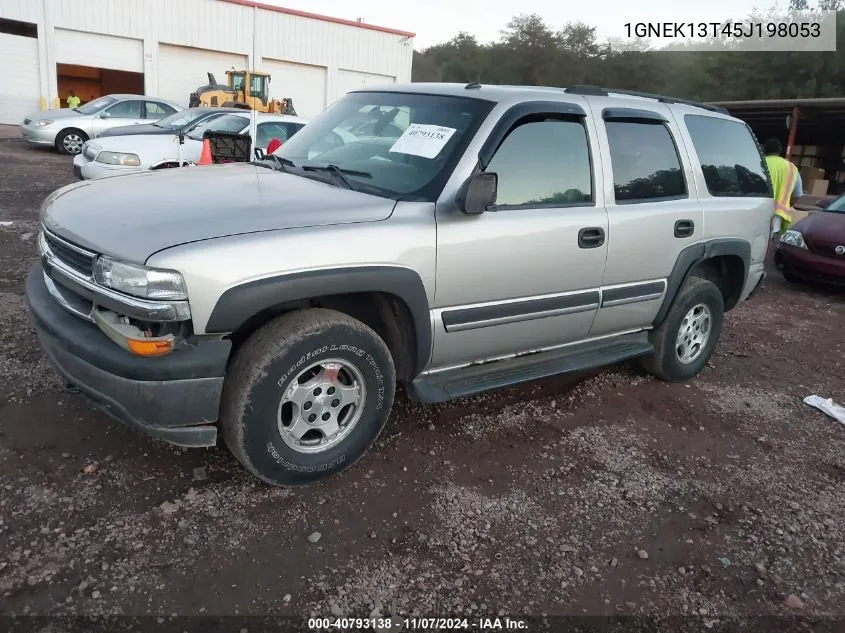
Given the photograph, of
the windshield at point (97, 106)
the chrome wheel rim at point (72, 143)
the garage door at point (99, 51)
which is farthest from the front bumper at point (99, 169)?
the garage door at point (99, 51)

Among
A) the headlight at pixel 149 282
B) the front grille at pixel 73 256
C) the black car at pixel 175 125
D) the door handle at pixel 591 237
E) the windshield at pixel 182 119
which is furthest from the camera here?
the windshield at pixel 182 119

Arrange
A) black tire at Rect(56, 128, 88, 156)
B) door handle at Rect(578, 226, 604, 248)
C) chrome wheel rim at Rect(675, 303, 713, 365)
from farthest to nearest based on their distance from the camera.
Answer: black tire at Rect(56, 128, 88, 156) < chrome wheel rim at Rect(675, 303, 713, 365) < door handle at Rect(578, 226, 604, 248)

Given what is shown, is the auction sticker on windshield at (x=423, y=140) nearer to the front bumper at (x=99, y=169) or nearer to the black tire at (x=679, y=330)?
the black tire at (x=679, y=330)

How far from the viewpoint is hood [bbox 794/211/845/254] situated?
8.00 metres

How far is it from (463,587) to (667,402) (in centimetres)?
250

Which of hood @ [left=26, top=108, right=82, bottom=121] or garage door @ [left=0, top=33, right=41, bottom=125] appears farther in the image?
garage door @ [left=0, top=33, right=41, bottom=125]

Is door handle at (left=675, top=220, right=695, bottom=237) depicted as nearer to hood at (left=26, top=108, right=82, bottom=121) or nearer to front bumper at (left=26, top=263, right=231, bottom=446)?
front bumper at (left=26, top=263, right=231, bottom=446)

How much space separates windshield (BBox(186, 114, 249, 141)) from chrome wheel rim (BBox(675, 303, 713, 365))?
7686 mm

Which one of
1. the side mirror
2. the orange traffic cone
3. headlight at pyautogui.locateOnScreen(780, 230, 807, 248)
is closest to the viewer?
the side mirror

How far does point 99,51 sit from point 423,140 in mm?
24736

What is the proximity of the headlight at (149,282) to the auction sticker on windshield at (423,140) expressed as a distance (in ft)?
4.73

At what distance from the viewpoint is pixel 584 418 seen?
4141 millimetres

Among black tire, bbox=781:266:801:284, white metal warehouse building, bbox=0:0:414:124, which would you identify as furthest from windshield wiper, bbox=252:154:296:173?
white metal warehouse building, bbox=0:0:414:124

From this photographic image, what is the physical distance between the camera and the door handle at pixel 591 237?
3629 mm
